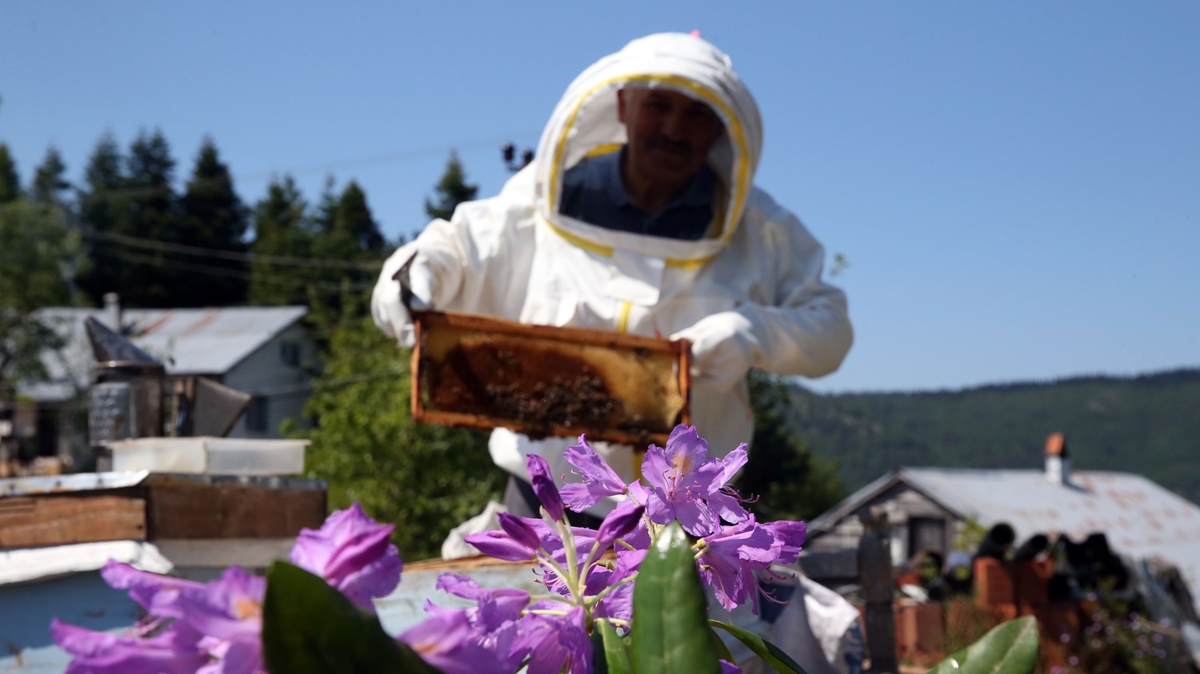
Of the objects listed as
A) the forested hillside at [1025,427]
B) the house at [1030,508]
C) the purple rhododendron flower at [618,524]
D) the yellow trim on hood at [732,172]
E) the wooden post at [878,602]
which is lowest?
the forested hillside at [1025,427]

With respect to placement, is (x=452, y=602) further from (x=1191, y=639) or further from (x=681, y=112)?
(x=1191, y=639)

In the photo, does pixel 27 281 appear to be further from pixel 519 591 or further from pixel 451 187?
pixel 519 591

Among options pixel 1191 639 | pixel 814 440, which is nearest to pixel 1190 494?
pixel 814 440

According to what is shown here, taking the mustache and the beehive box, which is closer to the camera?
the beehive box

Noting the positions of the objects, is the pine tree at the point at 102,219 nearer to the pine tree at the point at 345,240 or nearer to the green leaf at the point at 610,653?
the pine tree at the point at 345,240

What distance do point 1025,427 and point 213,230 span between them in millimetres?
56587

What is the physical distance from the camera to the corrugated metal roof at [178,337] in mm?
30375

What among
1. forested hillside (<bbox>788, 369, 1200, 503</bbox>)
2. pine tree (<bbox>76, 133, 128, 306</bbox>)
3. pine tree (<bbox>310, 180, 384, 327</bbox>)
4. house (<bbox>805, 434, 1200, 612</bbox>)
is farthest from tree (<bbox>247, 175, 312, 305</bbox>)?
forested hillside (<bbox>788, 369, 1200, 503</bbox>)

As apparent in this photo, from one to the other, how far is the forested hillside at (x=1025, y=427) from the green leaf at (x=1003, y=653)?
6799cm

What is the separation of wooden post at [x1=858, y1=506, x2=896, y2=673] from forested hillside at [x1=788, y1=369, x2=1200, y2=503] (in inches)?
2576

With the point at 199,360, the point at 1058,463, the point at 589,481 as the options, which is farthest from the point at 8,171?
the point at 589,481

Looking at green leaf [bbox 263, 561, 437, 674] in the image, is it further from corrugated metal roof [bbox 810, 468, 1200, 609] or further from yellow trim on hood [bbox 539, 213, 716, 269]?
corrugated metal roof [bbox 810, 468, 1200, 609]

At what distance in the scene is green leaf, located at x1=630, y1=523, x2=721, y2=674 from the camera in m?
0.52

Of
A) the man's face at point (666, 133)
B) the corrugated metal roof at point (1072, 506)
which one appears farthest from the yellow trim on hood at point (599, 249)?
the corrugated metal roof at point (1072, 506)
